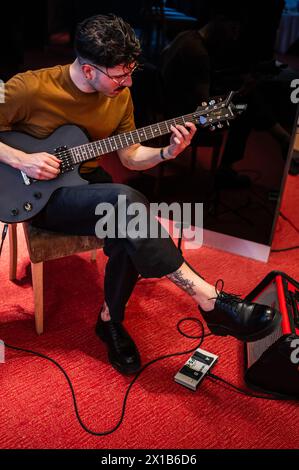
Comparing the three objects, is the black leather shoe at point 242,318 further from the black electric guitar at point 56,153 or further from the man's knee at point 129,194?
the black electric guitar at point 56,153

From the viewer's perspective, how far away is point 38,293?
1638 mm

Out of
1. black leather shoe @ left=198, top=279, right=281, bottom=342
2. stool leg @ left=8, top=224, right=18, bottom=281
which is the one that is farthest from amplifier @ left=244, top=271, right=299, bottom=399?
stool leg @ left=8, top=224, right=18, bottom=281

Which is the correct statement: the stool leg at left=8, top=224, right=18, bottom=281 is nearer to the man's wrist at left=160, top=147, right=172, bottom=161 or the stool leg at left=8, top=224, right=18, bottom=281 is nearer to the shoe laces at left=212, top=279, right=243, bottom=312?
the man's wrist at left=160, top=147, right=172, bottom=161

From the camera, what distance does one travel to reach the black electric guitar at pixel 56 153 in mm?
1520

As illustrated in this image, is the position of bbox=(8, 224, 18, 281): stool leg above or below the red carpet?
above

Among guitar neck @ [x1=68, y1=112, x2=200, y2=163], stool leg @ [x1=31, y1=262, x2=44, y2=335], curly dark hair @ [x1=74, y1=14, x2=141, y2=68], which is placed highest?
curly dark hair @ [x1=74, y1=14, x2=141, y2=68]

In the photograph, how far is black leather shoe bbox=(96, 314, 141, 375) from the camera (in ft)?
5.16

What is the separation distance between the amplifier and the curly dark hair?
0.92 m

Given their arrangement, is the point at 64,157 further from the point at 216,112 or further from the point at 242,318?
the point at 242,318

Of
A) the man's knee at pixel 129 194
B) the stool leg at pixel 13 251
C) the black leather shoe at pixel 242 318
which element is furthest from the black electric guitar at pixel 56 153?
the black leather shoe at pixel 242 318

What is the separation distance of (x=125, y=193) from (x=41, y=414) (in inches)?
28.8

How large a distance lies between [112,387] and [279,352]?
0.56 metres

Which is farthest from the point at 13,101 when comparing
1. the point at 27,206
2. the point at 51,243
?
the point at 51,243

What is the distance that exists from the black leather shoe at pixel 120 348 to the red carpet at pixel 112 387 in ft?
0.11
